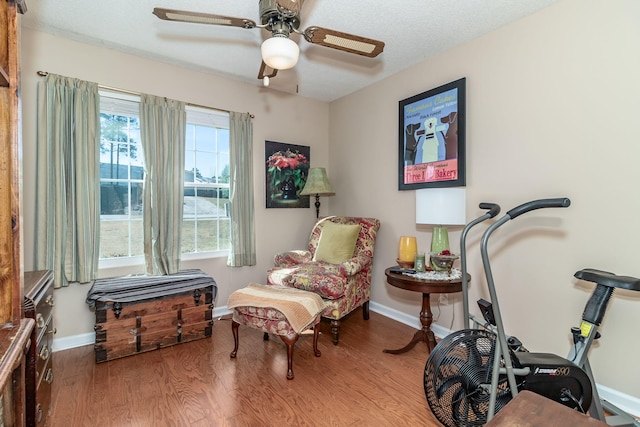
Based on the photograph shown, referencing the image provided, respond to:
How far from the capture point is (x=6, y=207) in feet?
3.60

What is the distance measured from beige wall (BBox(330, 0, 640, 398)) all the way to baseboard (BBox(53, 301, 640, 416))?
0.05 meters

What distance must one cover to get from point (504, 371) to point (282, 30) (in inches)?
85.6

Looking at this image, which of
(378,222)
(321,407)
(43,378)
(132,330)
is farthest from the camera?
(378,222)

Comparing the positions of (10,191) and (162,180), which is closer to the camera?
(10,191)

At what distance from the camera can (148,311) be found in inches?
101

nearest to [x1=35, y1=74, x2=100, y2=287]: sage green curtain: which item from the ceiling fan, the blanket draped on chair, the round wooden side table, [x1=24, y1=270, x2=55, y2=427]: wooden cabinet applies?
[x1=24, y1=270, x2=55, y2=427]: wooden cabinet

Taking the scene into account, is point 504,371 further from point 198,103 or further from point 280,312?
point 198,103

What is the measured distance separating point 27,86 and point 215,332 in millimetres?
2536

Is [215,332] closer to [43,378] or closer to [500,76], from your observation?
[43,378]

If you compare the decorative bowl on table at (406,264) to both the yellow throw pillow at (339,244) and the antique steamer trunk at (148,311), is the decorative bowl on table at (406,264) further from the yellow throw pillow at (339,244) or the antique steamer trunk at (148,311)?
the antique steamer trunk at (148,311)

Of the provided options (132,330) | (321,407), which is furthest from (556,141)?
(132,330)

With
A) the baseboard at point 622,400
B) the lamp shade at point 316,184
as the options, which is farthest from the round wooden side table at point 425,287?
the lamp shade at point 316,184

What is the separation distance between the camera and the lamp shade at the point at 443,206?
2314 mm

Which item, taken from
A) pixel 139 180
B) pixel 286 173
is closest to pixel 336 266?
pixel 286 173
